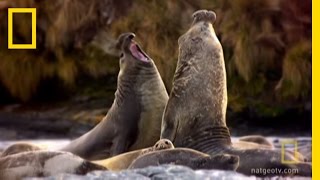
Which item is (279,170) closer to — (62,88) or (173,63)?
(173,63)

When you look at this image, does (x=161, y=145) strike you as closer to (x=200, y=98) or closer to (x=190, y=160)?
(x=190, y=160)

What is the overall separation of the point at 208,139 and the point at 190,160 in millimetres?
178

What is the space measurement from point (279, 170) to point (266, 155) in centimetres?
10

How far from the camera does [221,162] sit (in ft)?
17.3

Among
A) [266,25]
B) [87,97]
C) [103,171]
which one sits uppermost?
[266,25]

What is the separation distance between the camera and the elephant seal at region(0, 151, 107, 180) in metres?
5.36

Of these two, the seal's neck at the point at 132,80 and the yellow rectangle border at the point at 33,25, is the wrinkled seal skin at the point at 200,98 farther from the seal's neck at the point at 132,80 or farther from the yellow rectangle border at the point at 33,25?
the yellow rectangle border at the point at 33,25

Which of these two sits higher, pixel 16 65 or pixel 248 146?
pixel 16 65

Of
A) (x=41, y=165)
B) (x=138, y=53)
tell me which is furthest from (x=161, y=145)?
(x=41, y=165)

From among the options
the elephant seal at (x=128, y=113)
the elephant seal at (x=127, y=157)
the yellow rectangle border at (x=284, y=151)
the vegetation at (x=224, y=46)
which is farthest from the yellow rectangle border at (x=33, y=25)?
the yellow rectangle border at (x=284, y=151)

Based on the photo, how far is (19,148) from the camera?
5473 millimetres

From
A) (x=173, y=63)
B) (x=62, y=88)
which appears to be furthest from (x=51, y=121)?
(x=173, y=63)

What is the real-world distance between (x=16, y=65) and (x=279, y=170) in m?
1.53

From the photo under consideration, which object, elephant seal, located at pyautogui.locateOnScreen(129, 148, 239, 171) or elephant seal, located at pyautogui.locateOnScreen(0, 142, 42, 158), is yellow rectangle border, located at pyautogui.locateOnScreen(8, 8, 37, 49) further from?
elephant seal, located at pyautogui.locateOnScreen(129, 148, 239, 171)
